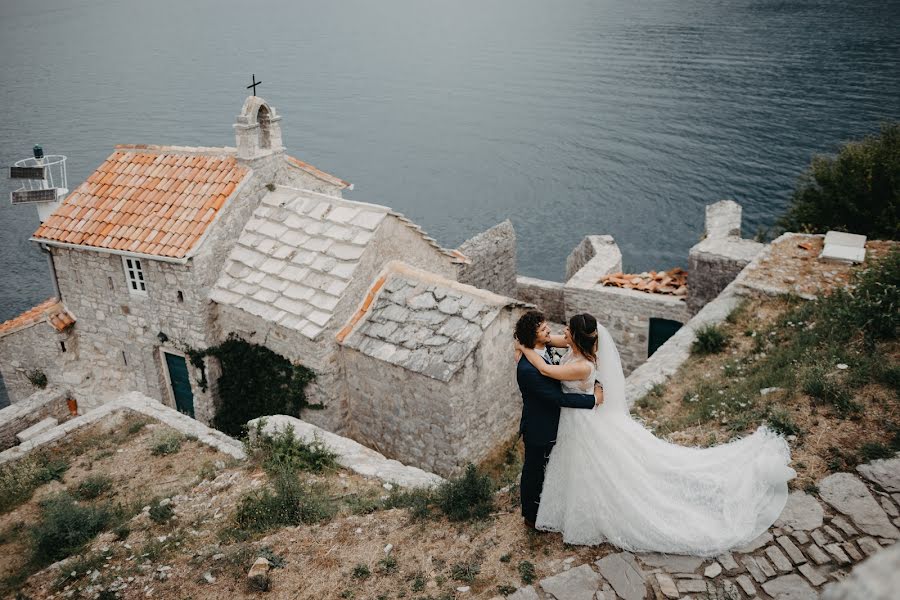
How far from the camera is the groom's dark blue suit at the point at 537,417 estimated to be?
6.38 metres

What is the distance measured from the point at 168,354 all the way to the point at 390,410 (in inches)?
243

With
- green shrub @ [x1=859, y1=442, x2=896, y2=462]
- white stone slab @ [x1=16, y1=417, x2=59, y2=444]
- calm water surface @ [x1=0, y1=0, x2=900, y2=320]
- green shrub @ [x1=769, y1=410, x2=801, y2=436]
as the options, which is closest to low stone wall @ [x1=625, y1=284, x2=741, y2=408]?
green shrub @ [x1=769, y1=410, x2=801, y2=436]

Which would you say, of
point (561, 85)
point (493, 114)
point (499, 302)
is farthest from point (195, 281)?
point (561, 85)

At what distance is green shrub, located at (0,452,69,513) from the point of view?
10.6m

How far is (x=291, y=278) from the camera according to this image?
45.3 ft

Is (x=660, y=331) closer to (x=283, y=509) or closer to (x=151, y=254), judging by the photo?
(x=283, y=509)

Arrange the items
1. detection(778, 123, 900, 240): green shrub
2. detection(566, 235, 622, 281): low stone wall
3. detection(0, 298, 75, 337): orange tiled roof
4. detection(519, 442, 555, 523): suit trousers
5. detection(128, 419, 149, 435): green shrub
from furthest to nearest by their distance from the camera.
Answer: detection(566, 235, 622, 281): low stone wall → detection(778, 123, 900, 240): green shrub → detection(0, 298, 75, 337): orange tiled roof → detection(128, 419, 149, 435): green shrub → detection(519, 442, 555, 523): suit trousers

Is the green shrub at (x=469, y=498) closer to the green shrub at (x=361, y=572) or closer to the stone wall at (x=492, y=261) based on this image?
the green shrub at (x=361, y=572)

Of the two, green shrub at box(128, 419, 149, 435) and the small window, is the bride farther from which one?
the small window

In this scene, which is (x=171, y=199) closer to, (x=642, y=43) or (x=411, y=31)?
(x=642, y=43)

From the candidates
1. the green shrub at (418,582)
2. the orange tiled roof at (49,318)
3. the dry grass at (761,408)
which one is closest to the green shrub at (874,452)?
the dry grass at (761,408)

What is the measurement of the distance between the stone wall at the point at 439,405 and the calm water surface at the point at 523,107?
26186 millimetres

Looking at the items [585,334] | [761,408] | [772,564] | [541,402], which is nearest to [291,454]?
[541,402]

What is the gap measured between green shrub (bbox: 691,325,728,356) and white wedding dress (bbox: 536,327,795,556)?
5.49 m
